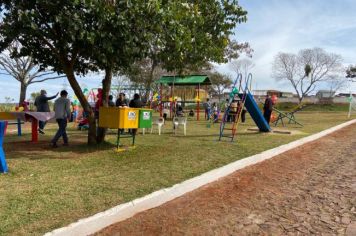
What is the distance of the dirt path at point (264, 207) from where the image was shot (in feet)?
16.2

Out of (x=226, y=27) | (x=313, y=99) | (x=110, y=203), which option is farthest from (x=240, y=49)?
(x=313, y=99)

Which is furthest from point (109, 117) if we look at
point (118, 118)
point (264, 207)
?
point (264, 207)

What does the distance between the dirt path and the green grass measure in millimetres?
622

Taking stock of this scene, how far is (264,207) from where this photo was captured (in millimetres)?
5863

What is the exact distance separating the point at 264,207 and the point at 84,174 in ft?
11.0

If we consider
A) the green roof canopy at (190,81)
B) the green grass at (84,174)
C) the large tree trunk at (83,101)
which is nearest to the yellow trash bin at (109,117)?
the green grass at (84,174)

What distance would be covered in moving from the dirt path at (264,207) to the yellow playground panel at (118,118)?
10.6 feet

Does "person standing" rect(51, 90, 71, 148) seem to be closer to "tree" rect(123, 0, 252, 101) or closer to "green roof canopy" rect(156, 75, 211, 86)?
"tree" rect(123, 0, 252, 101)

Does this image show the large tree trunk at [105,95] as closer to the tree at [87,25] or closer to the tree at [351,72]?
the tree at [87,25]

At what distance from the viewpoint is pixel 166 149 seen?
10.6 meters

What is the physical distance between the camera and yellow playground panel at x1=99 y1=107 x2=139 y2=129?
9.70m

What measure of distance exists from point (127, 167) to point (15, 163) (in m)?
2.33

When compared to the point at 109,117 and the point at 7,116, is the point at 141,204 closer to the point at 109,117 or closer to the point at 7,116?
the point at 109,117

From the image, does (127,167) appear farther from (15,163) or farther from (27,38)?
(27,38)
